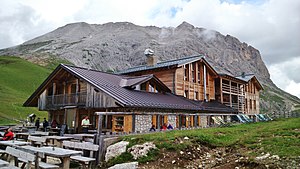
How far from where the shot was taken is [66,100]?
2122cm

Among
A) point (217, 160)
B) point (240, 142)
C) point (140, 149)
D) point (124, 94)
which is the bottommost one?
point (217, 160)

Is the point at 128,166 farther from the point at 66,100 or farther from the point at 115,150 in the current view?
the point at 66,100

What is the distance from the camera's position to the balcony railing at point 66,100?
1959cm

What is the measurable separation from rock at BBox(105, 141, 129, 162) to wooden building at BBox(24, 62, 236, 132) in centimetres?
379

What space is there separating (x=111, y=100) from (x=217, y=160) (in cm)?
940

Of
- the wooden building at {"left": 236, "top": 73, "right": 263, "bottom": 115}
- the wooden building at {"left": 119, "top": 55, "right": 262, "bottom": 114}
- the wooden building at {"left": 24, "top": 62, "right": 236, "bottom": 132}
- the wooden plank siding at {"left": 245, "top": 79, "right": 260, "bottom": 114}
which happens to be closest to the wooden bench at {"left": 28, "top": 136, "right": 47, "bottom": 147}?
the wooden building at {"left": 24, "top": 62, "right": 236, "bottom": 132}

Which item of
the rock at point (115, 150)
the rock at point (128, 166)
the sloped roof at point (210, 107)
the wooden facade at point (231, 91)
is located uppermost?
the wooden facade at point (231, 91)

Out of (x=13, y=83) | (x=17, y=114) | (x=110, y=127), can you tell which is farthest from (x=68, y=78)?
(x=13, y=83)

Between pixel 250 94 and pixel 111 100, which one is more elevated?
pixel 250 94

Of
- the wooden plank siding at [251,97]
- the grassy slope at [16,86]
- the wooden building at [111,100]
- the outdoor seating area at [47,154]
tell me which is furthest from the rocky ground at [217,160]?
the grassy slope at [16,86]

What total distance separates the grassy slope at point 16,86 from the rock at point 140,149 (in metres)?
28.9

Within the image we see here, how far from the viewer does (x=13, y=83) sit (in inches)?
2628

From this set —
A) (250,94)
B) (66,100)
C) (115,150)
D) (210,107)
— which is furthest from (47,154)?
(250,94)

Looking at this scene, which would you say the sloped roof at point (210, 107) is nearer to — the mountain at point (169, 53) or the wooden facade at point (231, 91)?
the wooden facade at point (231, 91)
